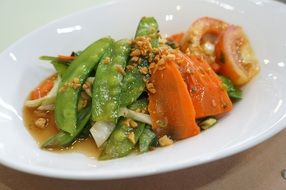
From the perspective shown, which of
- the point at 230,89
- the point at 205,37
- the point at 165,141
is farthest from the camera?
the point at 205,37

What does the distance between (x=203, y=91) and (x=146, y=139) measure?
352 mm

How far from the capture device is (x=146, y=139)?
1683 mm

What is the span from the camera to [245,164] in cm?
164

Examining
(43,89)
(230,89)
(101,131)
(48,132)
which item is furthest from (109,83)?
(230,89)

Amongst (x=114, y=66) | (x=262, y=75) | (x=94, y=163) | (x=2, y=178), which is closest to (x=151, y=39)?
(x=114, y=66)

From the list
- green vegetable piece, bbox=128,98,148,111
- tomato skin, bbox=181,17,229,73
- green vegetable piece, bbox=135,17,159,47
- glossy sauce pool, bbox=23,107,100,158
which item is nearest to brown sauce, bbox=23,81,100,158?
glossy sauce pool, bbox=23,107,100,158

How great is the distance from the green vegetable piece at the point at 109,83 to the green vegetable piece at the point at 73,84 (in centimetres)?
6

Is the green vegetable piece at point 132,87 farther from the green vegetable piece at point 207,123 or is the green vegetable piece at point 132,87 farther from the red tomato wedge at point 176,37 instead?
the red tomato wedge at point 176,37

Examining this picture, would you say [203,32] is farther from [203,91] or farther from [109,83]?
[109,83]

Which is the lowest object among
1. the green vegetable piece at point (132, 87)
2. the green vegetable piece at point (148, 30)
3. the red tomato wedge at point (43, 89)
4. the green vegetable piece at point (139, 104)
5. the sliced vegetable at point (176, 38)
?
the red tomato wedge at point (43, 89)

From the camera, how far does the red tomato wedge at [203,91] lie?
176 cm

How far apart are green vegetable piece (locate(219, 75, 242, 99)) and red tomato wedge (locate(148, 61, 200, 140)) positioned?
30cm

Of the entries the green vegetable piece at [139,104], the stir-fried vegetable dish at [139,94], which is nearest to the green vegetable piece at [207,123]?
the stir-fried vegetable dish at [139,94]

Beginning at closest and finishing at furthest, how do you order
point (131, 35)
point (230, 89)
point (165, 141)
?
point (165, 141), point (230, 89), point (131, 35)
